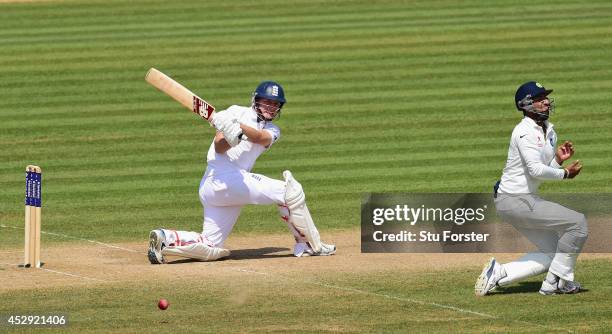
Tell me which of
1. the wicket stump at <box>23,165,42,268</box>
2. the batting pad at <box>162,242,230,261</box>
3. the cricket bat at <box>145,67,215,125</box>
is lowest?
the batting pad at <box>162,242,230,261</box>

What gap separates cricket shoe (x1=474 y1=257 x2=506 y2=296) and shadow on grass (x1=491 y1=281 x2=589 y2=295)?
0.19 m

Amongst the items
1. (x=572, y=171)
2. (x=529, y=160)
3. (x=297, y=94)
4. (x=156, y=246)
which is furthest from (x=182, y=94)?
(x=297, y=94)

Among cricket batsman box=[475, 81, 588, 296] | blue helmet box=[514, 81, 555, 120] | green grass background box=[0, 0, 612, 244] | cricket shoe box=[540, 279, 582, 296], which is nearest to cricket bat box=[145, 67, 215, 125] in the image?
green grass background box=[0, 0, 612, 244]

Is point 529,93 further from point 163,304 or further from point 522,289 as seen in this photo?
point 163,304

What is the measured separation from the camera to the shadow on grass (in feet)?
33.4

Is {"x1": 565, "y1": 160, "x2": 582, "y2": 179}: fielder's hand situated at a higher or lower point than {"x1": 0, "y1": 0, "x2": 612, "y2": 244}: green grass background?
lower

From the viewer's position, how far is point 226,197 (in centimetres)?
1186

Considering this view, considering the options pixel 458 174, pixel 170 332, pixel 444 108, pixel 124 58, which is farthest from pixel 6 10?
pixel 170 332

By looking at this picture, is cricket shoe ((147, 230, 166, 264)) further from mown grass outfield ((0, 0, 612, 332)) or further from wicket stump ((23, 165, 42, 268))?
wicket stump ((23, 165, 42, 268))

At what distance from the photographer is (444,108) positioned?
746 inches

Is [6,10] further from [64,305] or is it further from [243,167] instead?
[64,305]

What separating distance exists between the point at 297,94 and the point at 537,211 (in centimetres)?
1006

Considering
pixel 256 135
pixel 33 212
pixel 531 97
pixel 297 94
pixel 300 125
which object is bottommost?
pixel 33 212

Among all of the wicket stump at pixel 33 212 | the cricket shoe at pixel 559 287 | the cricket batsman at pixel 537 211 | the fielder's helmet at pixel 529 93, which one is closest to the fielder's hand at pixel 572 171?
the cricket batsman at pixel 537 211
